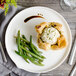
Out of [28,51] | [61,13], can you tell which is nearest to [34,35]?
[28,51]

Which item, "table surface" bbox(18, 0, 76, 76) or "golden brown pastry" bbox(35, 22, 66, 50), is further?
"table surface" bbox(18, 0, 76, 76)

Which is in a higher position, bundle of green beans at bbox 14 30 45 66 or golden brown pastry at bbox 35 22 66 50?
golden brown pastry at bbox 35 22 66 50

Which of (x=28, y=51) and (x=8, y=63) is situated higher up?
(x=28, y=51)

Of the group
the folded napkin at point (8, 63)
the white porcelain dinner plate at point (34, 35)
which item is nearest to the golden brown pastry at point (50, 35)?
the white porcelain dinner plate at point (34, 35)

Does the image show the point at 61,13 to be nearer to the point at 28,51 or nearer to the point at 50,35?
the point at 50,35

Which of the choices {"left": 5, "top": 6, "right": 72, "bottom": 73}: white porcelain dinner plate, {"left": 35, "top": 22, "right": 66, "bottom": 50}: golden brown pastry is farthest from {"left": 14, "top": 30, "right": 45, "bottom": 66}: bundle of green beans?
{"left": 35, "top": 22, "right": 66, "bottom": 50}: golden brown pastry

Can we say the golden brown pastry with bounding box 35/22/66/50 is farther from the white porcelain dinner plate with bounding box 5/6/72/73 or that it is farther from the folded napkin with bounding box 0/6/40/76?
the folded napkin with bounding box 0/6/40/76

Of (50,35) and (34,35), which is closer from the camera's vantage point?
(50,35)
